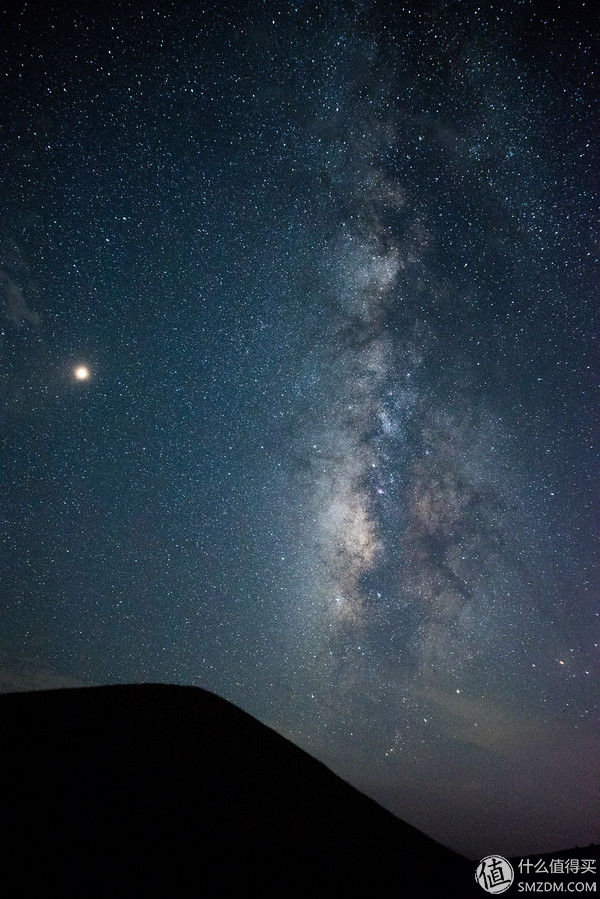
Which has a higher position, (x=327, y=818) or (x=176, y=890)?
(x=327, y=818)

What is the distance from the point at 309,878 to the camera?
7.24 m

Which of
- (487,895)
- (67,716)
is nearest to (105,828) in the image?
(67,716)

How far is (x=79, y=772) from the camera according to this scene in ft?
24.6

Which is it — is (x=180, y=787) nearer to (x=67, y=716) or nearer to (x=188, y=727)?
(x=188, y=727)

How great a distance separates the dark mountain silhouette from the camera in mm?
6031

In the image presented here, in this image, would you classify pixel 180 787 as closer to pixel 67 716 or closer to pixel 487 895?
pixel 67 716

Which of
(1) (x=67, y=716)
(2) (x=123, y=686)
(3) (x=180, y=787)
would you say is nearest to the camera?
(3) (x=180, y=787)

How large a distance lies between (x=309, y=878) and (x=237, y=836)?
1286 mm

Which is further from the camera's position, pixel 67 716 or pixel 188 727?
pixel 188 727

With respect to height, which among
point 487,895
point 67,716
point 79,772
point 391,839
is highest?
point 67,716

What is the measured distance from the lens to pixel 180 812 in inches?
291

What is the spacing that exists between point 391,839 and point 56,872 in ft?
23.3

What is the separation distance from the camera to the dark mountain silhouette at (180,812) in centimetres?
603

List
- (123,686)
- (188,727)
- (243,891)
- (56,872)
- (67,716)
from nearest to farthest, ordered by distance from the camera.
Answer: (56,872), (243,891), (67,716), (188,727), (123,686)
